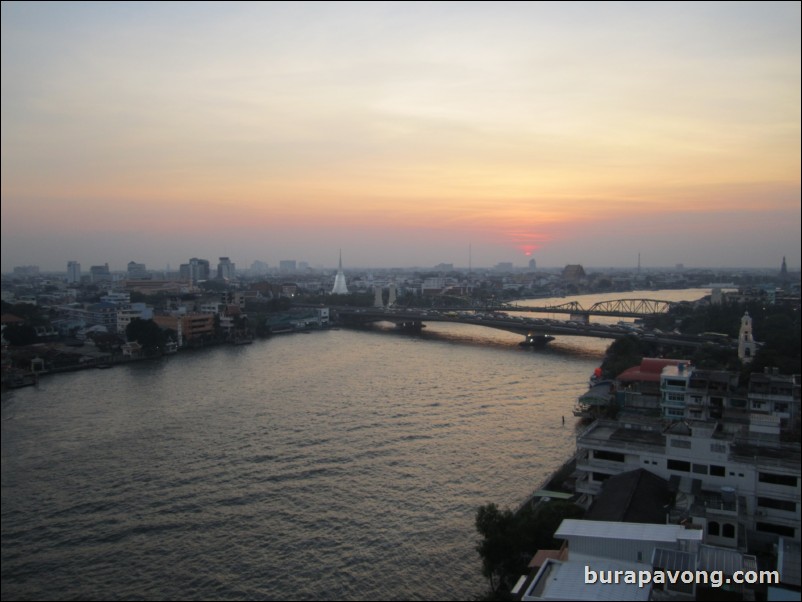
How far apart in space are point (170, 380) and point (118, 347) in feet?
7.45

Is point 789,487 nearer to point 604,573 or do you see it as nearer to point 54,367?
point 604,573

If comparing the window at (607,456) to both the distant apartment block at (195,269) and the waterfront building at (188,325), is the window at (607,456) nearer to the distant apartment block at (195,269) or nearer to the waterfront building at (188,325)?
the waterfront building at (188,325)

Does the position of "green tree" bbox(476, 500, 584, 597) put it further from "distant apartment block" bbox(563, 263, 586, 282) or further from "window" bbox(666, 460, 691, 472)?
"distant apartment block" bbox(563, 263, 586, 282)

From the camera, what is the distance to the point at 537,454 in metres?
4.25

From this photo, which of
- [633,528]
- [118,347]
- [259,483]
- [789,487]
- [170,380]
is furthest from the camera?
[118,347]

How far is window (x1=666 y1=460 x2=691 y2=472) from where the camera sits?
2869mm

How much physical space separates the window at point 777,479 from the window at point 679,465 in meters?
0.30

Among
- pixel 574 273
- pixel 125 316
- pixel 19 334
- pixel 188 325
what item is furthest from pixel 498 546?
pixel 574 273

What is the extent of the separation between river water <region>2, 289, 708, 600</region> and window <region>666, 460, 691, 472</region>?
→ 903 millimetres

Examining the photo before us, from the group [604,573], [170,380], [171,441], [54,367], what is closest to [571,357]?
[170,380]

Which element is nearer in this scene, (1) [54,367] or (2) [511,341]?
(1) [54,367]

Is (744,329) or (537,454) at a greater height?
(744,329)

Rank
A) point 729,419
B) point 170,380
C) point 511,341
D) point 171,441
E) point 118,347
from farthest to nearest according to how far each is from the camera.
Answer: point 511,341 < point 118,347 < point 170,380 < point 171,441 < point 729,419

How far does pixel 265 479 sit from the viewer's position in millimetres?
3803
